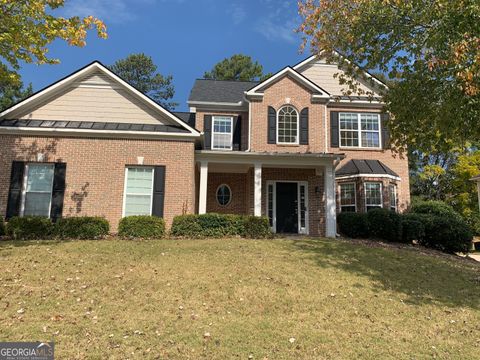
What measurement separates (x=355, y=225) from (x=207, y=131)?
26.4ft

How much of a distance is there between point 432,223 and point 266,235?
275 inches

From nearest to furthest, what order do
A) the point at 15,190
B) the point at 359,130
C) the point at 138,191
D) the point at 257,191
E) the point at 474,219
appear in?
the point at 15,190 < the point at 138,191 < the point at 257,191 < the point at 359,130 < the point at 474,219

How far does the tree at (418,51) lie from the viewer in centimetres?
859

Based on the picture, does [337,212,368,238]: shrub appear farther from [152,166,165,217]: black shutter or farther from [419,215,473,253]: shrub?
[152,166,165,217]: black shutter

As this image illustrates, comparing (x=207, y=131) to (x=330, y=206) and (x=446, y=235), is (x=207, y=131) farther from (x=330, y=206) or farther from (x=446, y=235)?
(x=446, y=235)

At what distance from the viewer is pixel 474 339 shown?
17.6ft

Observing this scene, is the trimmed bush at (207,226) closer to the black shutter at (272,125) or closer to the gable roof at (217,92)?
the black shutter at (272,125)

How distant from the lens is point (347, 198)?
1680 cm

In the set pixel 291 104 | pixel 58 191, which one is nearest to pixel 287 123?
pixel 291 104

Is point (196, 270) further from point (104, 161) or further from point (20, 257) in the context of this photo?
point (104, 161)

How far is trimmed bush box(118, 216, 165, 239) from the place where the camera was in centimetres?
1167

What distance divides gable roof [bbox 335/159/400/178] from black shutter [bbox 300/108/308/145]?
90.6 inches

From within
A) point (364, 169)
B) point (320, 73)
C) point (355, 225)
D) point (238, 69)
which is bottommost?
point (355, 225)

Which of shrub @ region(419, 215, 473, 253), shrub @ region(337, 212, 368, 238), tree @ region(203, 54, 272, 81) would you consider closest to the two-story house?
shrub @ region(337, 212, 368, 238)
